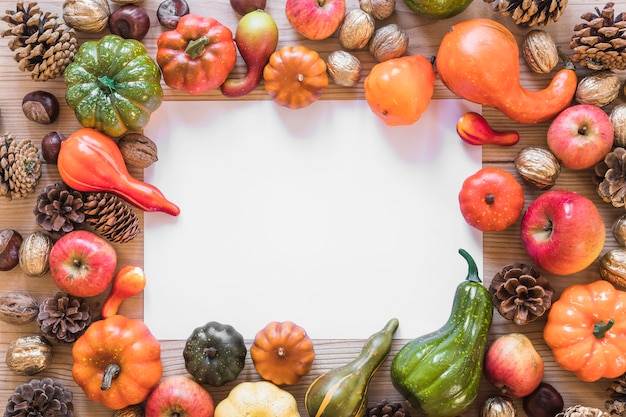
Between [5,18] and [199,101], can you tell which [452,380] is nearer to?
[199,101]

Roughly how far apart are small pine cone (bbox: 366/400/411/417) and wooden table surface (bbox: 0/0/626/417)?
0.15 feet

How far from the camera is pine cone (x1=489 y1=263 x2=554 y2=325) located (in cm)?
123

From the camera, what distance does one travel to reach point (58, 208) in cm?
125

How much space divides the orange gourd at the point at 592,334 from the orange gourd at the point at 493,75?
1.20ft

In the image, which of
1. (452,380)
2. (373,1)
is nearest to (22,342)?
(452,380)

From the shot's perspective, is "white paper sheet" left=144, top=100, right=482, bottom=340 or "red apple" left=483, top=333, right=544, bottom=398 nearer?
"red apple" left=483, top=333, right=544, bottom=398

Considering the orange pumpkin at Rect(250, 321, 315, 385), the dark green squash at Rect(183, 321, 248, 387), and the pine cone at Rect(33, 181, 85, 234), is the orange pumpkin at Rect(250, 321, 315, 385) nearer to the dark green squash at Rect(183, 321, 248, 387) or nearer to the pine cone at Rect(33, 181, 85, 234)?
the dark green squash at Rect(183, 321, 248, 387)

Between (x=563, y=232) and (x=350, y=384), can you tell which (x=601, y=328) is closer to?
(x=563, y=232)

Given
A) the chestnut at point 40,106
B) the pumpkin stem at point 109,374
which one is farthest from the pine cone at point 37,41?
the pumpkin stem at point 109,374

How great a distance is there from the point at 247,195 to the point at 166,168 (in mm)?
176

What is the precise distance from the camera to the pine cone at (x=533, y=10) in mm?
1227

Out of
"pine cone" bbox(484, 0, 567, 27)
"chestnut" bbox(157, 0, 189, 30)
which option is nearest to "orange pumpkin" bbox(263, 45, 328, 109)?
"chestnut" bbox(157, 0, 189, 30)

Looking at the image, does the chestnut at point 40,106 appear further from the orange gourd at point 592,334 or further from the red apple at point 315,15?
the orange gourd at point 592,334

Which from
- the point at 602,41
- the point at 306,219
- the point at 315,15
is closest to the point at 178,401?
the point at 306,219
